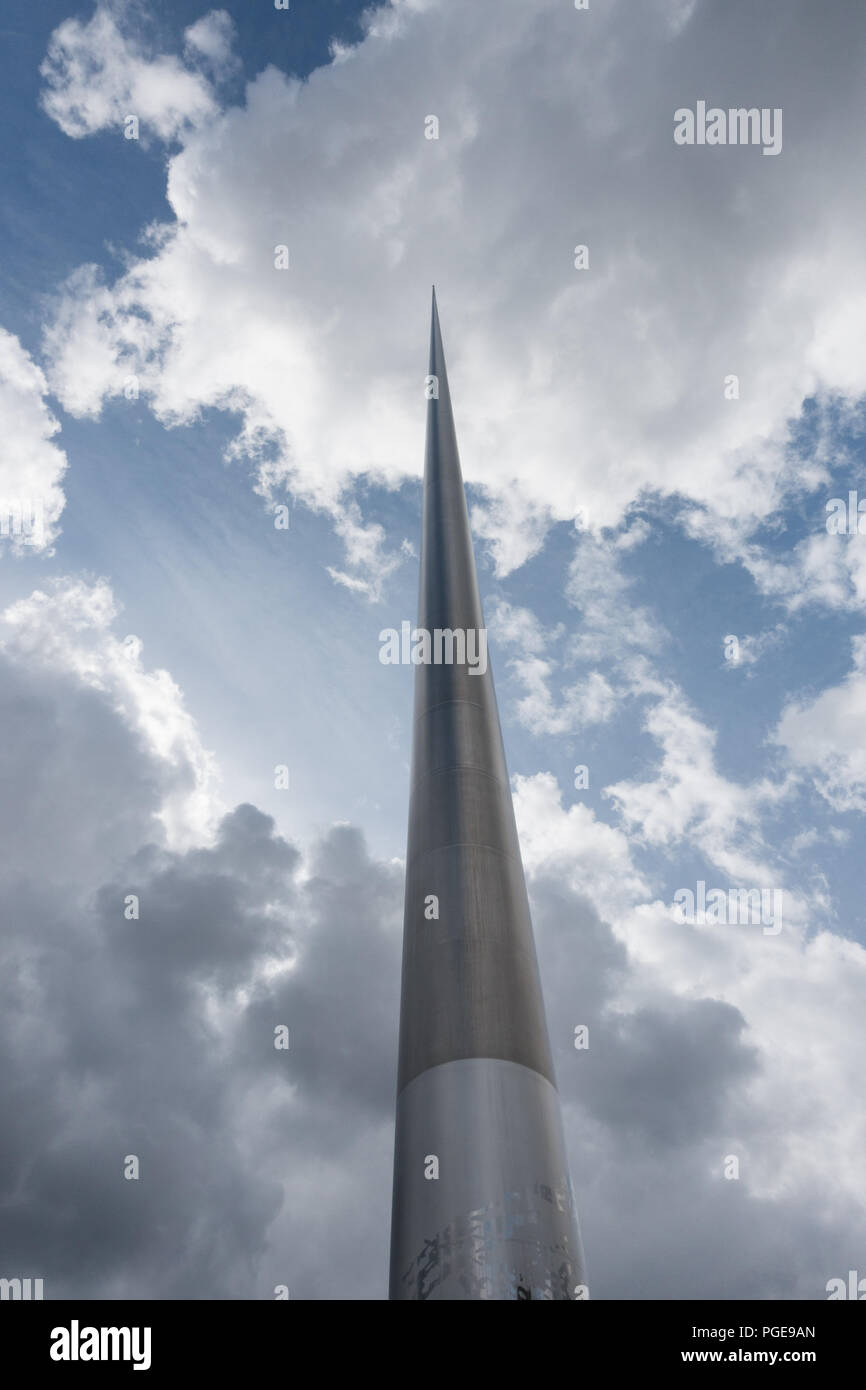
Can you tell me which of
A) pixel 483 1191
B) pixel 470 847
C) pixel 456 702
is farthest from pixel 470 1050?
pixel 456 702

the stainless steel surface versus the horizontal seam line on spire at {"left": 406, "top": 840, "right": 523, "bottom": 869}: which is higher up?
the horizontal seam line on spire at {"left": 406, "top": 840, "right": 523, "bottom": 869}

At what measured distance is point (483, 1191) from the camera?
15.4 m

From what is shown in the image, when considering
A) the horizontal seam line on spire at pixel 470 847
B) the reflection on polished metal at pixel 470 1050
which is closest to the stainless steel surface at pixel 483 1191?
the reflection on polished metal at pixel 470 1050

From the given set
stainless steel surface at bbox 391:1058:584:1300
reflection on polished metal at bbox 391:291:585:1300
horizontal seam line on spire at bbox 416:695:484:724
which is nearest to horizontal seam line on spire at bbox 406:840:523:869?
reflection on polished metal at bbox 391:291:585:1300

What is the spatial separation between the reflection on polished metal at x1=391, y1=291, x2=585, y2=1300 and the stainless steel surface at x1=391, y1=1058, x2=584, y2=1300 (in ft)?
0.07

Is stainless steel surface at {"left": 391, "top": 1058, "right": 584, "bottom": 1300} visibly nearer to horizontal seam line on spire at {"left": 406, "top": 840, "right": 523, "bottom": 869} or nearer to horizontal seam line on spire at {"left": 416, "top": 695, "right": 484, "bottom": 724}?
horizontal seam line on spire at {"left": 406, "top": 840, "right": 523, "bottom": 869}

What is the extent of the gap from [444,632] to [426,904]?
8854 mm

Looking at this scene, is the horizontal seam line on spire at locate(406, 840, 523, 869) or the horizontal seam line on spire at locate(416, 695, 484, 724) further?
the horizontal seam line on spire at locate(416, 695, 484, 724)

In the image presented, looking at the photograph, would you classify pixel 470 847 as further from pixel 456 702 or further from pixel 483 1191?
pixel 483 1191

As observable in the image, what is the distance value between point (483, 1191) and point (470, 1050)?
2536mm

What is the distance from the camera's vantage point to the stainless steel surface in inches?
578

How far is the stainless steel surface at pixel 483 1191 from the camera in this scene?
14688mm
